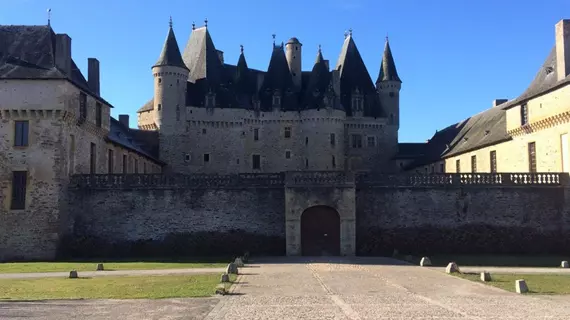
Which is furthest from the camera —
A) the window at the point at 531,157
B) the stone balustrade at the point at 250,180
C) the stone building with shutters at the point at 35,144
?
the window at the point at 531,157

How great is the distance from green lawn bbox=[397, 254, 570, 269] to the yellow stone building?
6014mm

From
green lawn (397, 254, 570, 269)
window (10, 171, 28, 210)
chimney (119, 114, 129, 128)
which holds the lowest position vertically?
green lawn (397, 254, 570, 269)

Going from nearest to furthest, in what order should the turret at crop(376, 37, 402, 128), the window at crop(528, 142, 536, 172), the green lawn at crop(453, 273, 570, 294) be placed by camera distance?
the green lawn at crop(453, 273, 570, 294), the window at crop(528, 142, 536, 172), the turret at crop(376, 37, 402, 128)

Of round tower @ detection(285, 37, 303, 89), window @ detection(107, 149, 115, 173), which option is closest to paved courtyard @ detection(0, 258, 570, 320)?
window @ detection(107, 149, 115, 173)

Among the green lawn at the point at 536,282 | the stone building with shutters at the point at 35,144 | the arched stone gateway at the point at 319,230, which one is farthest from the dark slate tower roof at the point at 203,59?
the green lawn at the point at 536,282

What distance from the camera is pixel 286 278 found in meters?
21.4

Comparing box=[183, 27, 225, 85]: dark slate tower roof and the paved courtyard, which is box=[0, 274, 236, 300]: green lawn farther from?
box=[183, 27, 225, 85]: dark slate tower roof

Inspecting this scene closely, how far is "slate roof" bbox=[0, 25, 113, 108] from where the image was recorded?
3441cm

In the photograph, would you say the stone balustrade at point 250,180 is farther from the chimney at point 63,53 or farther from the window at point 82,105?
the chimney at point 63,53

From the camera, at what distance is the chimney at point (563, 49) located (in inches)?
1403

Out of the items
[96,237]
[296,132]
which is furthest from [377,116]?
[96,237]

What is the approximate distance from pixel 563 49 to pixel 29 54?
29.0 m

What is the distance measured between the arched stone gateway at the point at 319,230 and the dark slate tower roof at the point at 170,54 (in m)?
25.5

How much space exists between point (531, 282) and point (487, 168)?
82.5ft
